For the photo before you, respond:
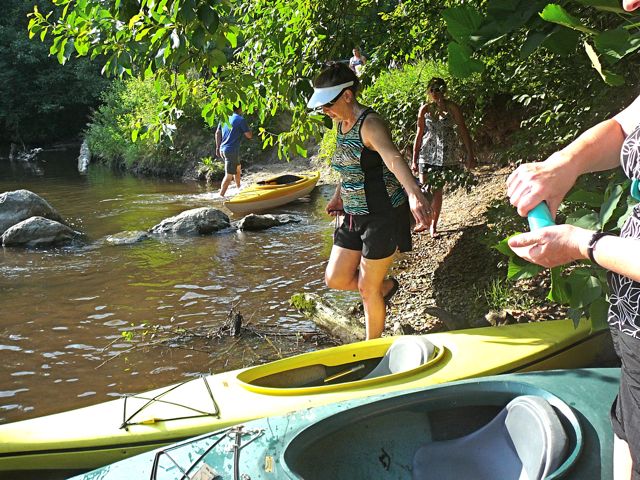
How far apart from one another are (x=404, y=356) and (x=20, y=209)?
897 cm

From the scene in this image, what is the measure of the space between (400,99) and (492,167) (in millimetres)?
1731

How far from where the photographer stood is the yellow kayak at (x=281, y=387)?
343 centimetres

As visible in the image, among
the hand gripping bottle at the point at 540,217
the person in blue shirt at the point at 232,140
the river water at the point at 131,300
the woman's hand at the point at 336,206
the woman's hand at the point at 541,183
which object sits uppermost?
the person in blue shirt at the point at 232,140

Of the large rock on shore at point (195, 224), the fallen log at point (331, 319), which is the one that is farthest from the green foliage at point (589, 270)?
the large rock on shore at point (195, 224)

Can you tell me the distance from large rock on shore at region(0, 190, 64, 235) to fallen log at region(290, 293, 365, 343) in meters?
6.69

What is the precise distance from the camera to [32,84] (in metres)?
30.8

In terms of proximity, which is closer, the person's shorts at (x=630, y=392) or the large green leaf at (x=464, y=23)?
the person's shorts at (x=630, y=392)

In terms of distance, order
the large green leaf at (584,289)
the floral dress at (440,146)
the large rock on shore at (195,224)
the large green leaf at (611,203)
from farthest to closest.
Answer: the large rock on shore at (195,224), the floral dress at (440,146), the large green leaf at (584,289), the large green leaf at (611,203)

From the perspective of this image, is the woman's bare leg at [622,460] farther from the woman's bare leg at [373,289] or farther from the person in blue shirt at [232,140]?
the person in blue shirt at [232,140]

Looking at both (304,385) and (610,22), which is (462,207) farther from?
(304,385)

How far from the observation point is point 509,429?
2.61 m

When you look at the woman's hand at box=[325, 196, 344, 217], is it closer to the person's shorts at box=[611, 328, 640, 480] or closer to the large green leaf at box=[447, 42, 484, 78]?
the large green leaf at box=[447, 42, 484, 78]

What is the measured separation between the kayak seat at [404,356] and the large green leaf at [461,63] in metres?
1.60

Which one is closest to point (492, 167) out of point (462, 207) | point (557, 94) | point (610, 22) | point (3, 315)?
point (462, 207)
